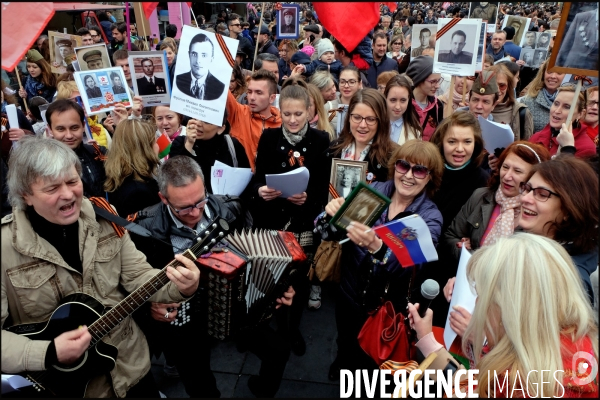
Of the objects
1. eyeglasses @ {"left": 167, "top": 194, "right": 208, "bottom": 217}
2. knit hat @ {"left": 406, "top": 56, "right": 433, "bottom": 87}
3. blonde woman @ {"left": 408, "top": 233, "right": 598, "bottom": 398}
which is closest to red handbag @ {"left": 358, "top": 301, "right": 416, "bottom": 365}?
blonde woman @ {"left": 408, "top": 233, "right": 598, "bottom": 398}

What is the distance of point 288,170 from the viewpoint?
12.2ft

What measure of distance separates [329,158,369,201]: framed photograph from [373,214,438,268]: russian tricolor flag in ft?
2.60

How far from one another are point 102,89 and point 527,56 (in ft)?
27.8

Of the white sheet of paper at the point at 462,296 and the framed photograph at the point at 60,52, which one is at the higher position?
the framed photograph at the point at 60,52

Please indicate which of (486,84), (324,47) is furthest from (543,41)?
(486,84)

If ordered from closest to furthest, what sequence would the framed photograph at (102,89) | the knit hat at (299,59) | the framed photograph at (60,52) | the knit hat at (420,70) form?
the framed photograph at (102,89) < the knit hat at (420,70) < the framed photograph at (60,52) < the knit hat at (299,59)

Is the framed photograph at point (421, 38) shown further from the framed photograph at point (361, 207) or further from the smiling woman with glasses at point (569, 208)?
the framed photograph at point (361, 207)

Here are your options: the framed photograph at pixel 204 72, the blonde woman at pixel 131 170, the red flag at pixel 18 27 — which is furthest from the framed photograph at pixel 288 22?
the red flag at pixel 18 27

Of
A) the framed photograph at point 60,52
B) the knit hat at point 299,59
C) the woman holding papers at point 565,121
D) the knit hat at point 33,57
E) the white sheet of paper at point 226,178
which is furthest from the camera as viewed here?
the knit hat at point 299,59

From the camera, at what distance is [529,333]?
1.67 metres

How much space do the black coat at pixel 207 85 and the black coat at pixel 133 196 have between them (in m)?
0.85

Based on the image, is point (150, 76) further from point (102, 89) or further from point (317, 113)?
point (317, 113)

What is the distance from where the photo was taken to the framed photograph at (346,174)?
128 inches

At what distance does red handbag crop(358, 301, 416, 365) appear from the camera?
259 centimetres
